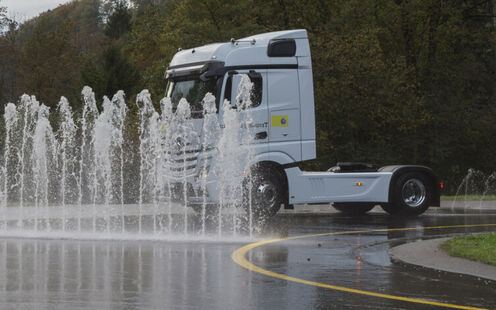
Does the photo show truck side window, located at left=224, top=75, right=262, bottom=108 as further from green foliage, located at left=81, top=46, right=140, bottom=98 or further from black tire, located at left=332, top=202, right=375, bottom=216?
green foliage, located at left=81, top=46, right=140, bottom=98

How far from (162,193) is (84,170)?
52.2ft

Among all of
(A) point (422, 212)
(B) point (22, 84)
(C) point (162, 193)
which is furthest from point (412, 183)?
(B) point (22, 84)

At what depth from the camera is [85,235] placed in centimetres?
1664

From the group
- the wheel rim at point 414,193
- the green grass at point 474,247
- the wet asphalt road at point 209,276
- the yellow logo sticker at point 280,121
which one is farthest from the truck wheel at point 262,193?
the green grass at point 474,247

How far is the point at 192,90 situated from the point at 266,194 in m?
2.95

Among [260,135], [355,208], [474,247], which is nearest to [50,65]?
[355,208]

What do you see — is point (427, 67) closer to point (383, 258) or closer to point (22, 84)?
point (383, 258)

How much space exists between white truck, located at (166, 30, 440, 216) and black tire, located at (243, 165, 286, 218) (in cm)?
2

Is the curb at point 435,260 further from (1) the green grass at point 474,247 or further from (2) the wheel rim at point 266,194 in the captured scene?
(2) the wheel rim at point 266,194

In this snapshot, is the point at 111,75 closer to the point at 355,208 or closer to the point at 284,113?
the point at 355,208

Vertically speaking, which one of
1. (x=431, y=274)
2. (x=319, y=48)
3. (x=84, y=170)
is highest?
(x=319, y=48)

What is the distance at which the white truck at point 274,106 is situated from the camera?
1983cm

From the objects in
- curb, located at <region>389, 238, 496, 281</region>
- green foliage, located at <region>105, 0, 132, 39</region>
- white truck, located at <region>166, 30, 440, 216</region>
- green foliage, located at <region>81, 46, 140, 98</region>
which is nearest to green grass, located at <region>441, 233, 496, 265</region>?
curb, located at <region>389, 238, 496, 281</region>

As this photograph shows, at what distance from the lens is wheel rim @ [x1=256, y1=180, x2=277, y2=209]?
19781 millimetres
